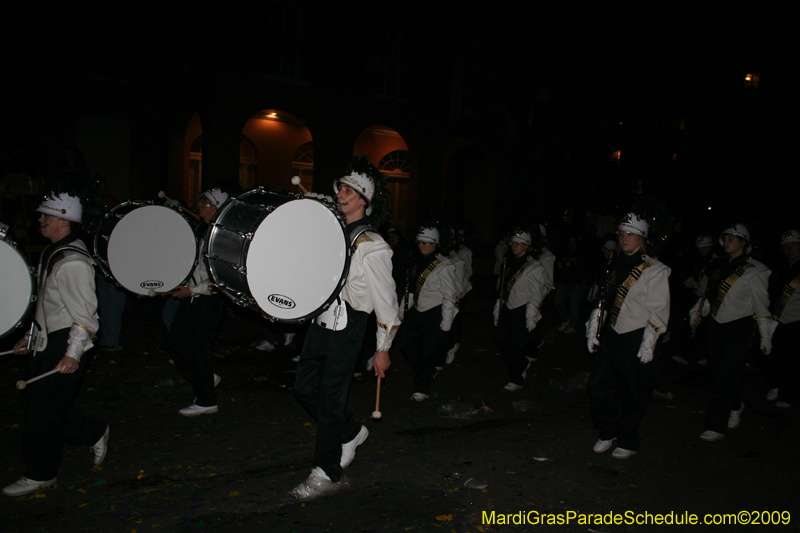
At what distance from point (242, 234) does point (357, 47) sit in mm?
15812

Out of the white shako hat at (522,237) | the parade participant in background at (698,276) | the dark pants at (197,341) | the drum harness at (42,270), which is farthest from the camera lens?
the parade participant in background at (698,276)

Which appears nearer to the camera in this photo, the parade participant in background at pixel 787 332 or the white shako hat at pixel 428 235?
the parade participant in background at pixel 787 332

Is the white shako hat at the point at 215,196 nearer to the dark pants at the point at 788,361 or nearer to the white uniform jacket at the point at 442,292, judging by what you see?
the white uniform jacket at the point at 442,292

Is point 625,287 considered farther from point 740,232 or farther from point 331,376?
point 331,376

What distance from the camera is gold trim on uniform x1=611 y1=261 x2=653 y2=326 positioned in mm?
5070

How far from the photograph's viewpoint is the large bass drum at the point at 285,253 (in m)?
3.90

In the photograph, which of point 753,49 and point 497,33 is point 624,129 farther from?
point 497,33

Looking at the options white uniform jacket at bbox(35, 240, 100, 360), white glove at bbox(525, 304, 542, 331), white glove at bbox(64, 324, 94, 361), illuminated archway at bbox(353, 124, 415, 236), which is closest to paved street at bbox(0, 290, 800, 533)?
white glove at bbox(525, 304, 542, 331)

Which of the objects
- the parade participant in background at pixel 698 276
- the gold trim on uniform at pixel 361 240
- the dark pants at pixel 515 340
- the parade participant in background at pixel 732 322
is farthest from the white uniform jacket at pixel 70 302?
the parade participant in background at pixel 698 276

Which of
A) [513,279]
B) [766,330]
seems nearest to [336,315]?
[513,279]

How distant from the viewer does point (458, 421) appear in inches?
230

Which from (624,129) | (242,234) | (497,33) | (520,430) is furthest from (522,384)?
(624,129)

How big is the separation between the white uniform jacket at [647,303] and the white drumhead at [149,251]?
412 centimetres

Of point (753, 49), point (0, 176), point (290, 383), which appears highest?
point (753, 49)
